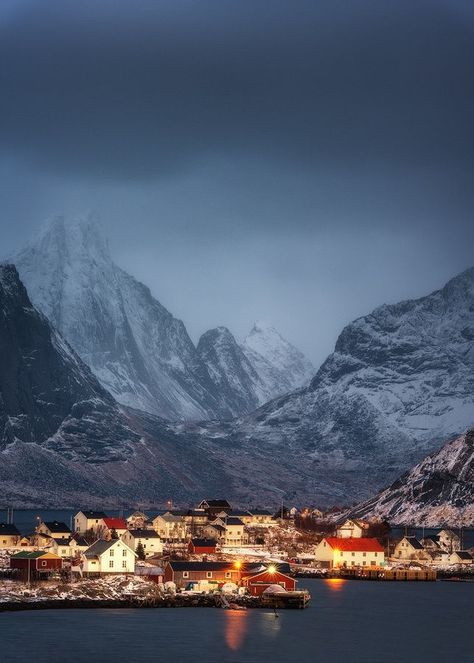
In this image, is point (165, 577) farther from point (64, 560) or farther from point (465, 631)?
point (465, 631)

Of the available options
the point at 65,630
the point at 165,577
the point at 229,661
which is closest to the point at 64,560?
the point at 165,577

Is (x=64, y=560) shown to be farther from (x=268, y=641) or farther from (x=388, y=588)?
(x=268, y=641)

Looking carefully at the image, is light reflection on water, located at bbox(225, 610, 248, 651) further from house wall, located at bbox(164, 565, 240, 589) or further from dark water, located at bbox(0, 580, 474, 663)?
house wall, located at bbox(164, 565, 240, 589)

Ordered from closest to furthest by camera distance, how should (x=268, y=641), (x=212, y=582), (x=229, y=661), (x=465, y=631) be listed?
(x=229, y=661) → (x=268, y=641) → (x=465, y=631) → (x=212, y=582)

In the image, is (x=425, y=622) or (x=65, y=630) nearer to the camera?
(x=65, y=630)

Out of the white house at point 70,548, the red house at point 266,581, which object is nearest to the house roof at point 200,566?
the red house at point 266,581

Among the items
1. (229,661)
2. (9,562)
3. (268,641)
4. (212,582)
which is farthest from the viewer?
(9,562)
